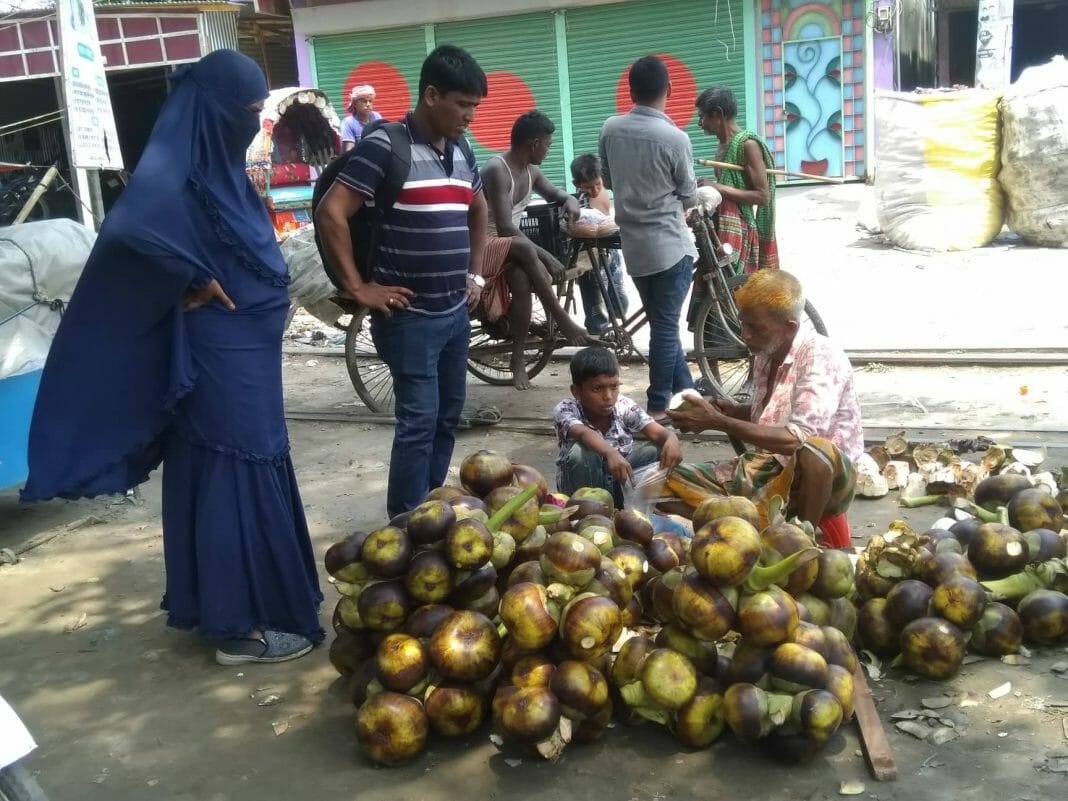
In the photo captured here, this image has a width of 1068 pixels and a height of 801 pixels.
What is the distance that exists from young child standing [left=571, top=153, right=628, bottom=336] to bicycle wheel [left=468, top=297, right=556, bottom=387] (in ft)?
1.27

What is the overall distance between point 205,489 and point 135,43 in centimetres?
1339

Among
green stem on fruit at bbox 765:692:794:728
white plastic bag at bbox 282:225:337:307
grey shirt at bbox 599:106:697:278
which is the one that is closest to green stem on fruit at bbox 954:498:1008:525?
green stem on fruit at bbox 765:692:794:728

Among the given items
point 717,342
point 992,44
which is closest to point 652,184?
point 717,342

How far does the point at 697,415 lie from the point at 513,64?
13.1 m

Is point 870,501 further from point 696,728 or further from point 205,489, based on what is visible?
point 205,489

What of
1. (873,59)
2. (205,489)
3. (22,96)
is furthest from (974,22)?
(205,489)

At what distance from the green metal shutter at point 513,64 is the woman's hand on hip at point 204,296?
12.8 m

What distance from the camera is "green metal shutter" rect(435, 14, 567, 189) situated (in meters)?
15.8

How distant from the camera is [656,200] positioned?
591cm

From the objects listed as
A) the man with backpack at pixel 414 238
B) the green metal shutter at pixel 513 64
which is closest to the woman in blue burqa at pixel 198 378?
the man with backpack at pixel 414 238

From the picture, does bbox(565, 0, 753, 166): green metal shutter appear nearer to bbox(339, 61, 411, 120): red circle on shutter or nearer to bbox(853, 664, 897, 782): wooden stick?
bbox(339, 61, 411, 120): red circle on shutter

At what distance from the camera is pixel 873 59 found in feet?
47.5

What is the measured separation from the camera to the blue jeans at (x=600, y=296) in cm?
719

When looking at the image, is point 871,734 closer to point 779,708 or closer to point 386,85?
point 779,708
